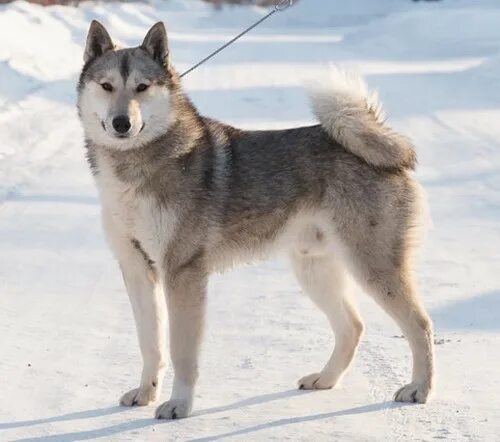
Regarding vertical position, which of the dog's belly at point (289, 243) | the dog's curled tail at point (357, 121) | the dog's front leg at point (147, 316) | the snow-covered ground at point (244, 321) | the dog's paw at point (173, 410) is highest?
the dog's curled tail at point (357, 121)

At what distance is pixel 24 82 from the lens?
16.1 meters

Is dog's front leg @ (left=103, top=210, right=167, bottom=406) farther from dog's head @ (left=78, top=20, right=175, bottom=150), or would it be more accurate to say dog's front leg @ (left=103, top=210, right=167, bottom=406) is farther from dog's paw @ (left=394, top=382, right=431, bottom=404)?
dog's paw @ (left=394, top=382, right=431, bottom=404)

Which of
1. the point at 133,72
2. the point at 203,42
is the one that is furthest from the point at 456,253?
the point at 203,42

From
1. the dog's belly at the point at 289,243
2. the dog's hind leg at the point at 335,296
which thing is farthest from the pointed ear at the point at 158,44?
the dog's hind leg at the point at 335,296

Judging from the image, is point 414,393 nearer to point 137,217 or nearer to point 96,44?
point 137,217

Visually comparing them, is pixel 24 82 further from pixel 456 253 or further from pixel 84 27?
pixel 84 27

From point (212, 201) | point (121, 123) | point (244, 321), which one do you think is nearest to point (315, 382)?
point (212, 201)

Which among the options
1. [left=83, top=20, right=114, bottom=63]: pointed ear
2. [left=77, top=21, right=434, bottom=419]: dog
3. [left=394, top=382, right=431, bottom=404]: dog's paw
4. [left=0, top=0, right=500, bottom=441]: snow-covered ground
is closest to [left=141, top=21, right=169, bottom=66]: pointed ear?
[left=77, top=21, right=434, bottom=419]: dog

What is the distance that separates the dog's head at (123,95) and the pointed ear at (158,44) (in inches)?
0.9

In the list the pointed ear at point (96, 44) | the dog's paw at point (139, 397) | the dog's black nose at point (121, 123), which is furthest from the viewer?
the pointed ear at point (96, 44)

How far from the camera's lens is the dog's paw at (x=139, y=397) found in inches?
176

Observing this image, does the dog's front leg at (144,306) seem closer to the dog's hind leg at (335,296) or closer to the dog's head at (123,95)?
the dog's head at (123,95)

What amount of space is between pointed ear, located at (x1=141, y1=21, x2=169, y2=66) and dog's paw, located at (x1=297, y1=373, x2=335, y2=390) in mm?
1443

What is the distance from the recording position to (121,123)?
14.3 feet
